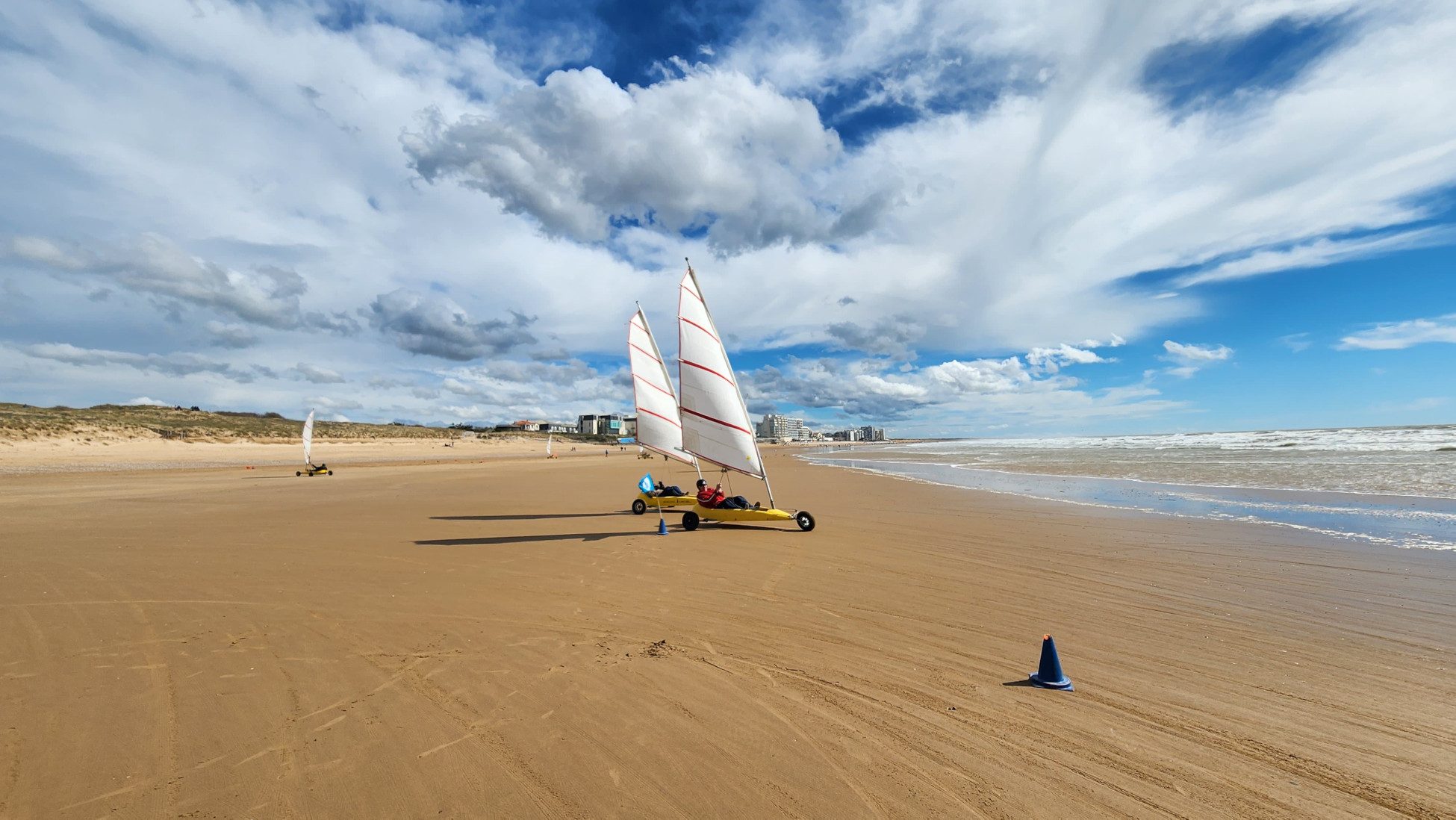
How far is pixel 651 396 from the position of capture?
1844 centimetres

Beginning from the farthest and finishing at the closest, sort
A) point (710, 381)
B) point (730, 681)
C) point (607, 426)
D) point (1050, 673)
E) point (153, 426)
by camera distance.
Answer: point (607, 426) → point (153, 426) → point (710, 381) → point (730, 681) → point (1050, 673)

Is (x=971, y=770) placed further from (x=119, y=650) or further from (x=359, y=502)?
(x=359, y=502)

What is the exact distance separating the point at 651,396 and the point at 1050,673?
48.5ft

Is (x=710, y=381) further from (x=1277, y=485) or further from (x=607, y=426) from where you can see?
(x=607, y=426)

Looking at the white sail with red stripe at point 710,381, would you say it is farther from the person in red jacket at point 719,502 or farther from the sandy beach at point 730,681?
the sandy beach at point 730,681

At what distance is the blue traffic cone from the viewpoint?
4715 millimetres

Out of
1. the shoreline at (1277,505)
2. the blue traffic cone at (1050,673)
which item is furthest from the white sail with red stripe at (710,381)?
the shoreline at (1277,505)

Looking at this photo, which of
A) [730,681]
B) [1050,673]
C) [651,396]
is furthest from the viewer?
[651,396]

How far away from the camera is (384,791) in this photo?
11.4ft

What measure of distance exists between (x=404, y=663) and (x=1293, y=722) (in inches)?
278

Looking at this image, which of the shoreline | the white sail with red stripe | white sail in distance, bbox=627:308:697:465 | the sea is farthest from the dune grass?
the shoreline

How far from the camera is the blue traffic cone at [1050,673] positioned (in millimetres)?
4715

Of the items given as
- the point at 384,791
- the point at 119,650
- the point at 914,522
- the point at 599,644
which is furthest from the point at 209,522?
the point at 914,522

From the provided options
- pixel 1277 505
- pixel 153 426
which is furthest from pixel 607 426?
pixel 1277 505
